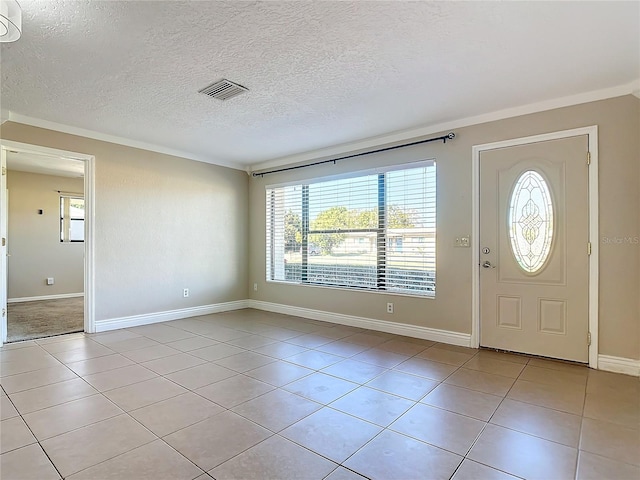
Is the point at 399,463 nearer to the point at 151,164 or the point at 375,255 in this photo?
the point at 375,255

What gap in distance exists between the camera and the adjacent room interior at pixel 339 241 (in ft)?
6.55

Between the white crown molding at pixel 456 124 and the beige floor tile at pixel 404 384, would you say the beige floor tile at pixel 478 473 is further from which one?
the white crown molding at pixel 456 124

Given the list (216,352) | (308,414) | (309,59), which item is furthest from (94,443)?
(309,59)

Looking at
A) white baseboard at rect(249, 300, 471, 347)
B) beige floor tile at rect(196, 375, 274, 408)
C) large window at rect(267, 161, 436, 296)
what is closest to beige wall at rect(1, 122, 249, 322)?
large window at rect(267, 161, 436, 296)

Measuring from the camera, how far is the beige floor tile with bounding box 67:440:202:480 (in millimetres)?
1646

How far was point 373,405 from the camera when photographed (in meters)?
2.41

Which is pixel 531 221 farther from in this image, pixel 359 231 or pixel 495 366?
pixel 359 231

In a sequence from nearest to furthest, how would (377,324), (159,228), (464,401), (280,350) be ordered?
(464,401) < (280,350) < (377,324) < (159,228)

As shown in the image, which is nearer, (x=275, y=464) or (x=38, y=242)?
(x=275, y=464)

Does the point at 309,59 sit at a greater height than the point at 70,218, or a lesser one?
greater

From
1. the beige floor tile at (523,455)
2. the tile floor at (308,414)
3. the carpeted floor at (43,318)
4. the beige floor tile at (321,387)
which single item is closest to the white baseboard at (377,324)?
the tile floor at (308,414)

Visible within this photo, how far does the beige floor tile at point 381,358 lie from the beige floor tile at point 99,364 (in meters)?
2.21

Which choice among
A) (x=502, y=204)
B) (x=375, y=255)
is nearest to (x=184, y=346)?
(x=375, y=255)

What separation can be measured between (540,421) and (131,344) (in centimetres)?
389
